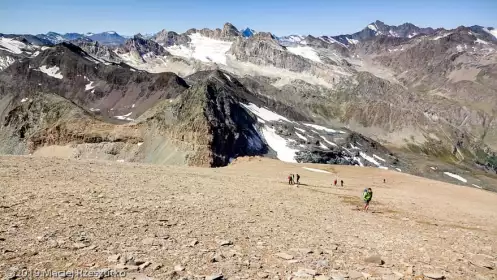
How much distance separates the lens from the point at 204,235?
14.7 meters

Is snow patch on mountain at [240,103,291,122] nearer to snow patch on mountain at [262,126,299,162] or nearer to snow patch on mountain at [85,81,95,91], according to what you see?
snow patch on mountain at [262,126,299,162]

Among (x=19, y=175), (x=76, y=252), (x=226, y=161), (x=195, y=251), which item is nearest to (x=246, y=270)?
(x=195, y=251)

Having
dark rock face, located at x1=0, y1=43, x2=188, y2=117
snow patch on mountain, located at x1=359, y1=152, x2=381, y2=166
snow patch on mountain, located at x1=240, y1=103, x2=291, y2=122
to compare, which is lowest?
snow patch on mountain, located at x1=359, y1=152, x2=381, y2=166

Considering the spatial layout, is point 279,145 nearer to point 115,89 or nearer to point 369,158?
point 369,158

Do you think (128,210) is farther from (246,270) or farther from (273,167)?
(273,167)

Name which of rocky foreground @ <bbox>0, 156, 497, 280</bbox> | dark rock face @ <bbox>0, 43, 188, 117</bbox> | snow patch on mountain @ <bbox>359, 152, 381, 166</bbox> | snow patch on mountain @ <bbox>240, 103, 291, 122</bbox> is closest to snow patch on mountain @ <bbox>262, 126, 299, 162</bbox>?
snow patch on mountain @ <bbox>240, 103, 291, 122</bbox>

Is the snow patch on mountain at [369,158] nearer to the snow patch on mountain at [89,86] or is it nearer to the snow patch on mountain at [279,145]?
the snow patch on mountain at [279,145]

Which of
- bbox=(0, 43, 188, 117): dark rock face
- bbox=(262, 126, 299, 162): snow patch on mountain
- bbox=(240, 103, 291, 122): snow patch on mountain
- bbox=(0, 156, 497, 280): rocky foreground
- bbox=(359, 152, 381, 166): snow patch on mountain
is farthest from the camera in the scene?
bbox=(0, 43, 188, 117): dark rock face

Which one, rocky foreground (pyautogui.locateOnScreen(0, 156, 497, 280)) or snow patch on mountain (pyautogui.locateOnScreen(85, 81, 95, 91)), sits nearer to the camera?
rocky foreground (pyautogui.locateOnScreen(0, 156, 497, 280))

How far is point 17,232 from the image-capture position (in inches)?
507

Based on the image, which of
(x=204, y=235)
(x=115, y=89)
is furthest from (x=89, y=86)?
(x=204, y=235)

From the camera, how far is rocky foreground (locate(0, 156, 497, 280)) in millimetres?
11586

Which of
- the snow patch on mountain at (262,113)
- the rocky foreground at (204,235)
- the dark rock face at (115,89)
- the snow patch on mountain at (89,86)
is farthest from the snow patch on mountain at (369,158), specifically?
the snow patch on mountain at (89,86)

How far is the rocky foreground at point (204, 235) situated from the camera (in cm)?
1159
